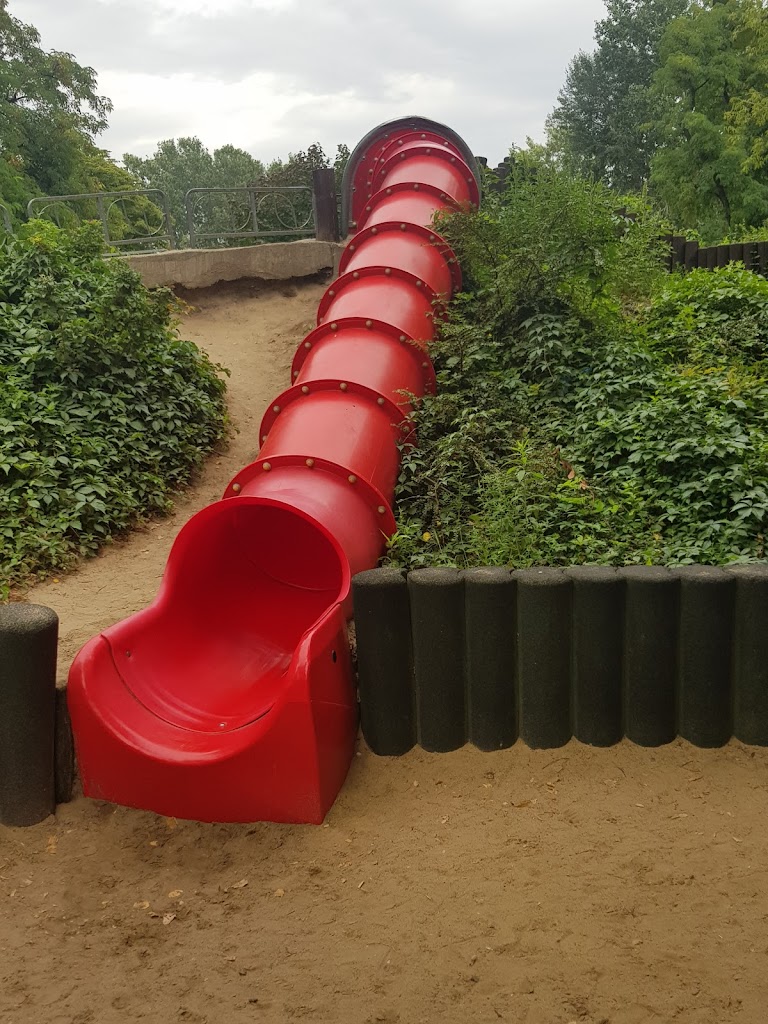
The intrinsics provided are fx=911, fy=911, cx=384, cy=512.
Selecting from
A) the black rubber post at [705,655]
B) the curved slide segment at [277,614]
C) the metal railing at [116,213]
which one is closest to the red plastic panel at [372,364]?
the curved slide segment at [277,614]

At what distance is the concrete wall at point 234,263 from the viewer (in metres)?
11.2

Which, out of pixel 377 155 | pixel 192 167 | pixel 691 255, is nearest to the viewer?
pixel 377 155

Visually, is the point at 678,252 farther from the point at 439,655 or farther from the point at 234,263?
the point at 439,655

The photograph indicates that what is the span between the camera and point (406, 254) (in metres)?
7.36

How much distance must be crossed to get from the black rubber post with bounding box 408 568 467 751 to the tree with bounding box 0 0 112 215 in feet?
87.2

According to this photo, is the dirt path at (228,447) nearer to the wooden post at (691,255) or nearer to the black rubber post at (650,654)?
the black rubber post at (650,654)

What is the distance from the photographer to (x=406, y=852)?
350 cm

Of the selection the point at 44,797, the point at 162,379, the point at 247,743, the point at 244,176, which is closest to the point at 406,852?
the point at 247,743

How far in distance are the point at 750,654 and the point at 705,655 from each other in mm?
180

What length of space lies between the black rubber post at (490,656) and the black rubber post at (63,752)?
68.5 inches

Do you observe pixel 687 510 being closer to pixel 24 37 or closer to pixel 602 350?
pixel 602 350

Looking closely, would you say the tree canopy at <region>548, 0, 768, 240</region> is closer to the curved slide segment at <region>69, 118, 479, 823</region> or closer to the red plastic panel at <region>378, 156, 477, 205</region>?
the red plastic panel at <region>378, 156, 477, 205</region>

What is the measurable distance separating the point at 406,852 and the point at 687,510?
2.47m

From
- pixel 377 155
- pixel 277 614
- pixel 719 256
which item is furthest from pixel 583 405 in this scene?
pixel 719 256
